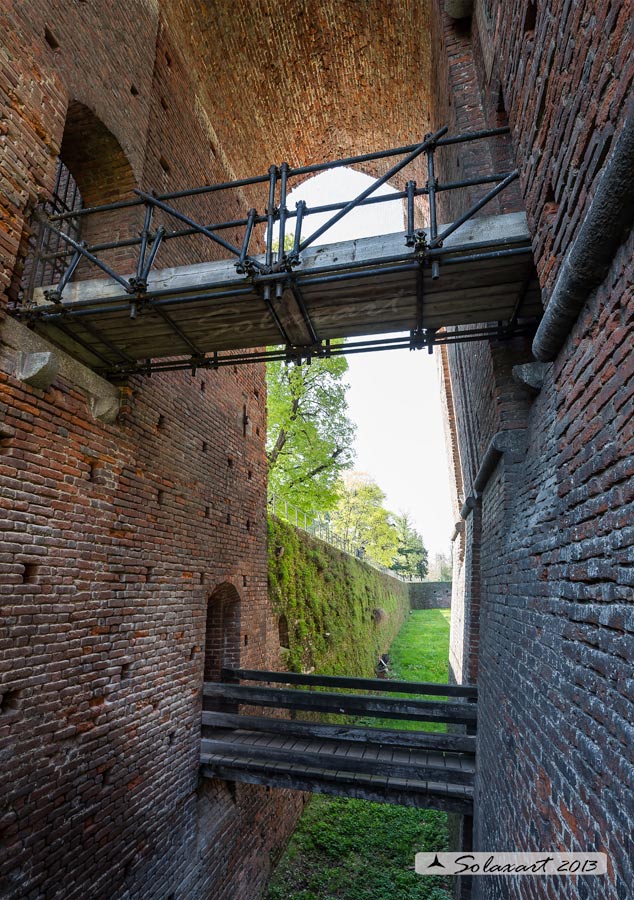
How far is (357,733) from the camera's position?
5.62 metres

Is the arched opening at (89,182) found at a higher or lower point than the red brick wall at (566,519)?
higher

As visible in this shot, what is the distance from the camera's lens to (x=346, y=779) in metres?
5.28

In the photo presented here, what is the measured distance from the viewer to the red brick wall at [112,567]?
3.76 meters

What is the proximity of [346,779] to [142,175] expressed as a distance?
24.0 ft

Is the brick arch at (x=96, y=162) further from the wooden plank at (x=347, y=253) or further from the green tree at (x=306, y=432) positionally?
the green tree at (x=306, y=432)

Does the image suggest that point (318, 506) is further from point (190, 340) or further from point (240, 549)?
point (190, 340)

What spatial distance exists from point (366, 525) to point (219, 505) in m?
24.3

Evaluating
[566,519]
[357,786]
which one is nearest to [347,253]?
Result: [566,519]

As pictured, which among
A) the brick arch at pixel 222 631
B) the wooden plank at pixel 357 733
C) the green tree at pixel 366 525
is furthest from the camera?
the green tree at pixel 366 525

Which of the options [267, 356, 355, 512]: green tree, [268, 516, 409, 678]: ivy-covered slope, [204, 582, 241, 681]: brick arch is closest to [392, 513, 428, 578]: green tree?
[268, 516, 409, 678]: ivy-covered slope

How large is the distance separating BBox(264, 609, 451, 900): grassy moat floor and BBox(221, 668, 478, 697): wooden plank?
3.06 m

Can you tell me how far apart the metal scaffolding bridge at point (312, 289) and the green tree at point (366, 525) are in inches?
1034

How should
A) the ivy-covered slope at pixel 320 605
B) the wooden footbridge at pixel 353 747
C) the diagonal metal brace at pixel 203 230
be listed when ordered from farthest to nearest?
the ivy-covered slope at pixel 320 605 → the wooden footbridge at pixel 353 747 → the diagonal metal brace at pixel 203 230

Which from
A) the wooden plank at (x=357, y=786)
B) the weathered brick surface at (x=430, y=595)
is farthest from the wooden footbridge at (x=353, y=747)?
the weathered brick surface at (x=430, y=595)
